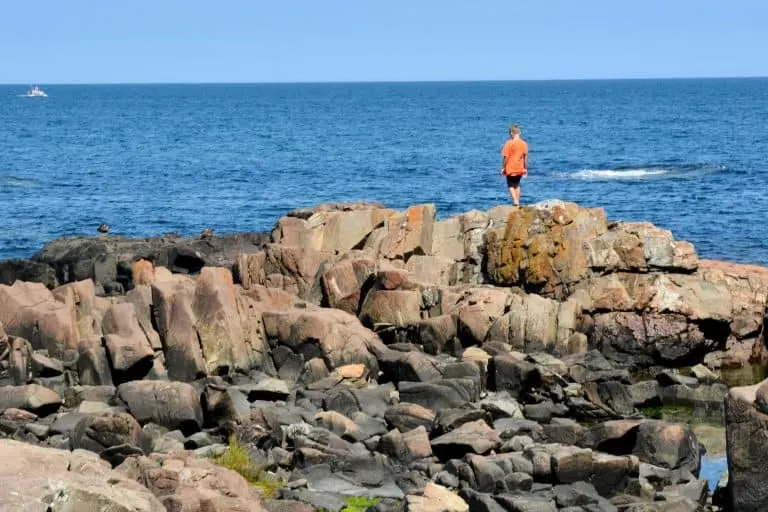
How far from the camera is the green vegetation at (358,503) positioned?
22.2 m

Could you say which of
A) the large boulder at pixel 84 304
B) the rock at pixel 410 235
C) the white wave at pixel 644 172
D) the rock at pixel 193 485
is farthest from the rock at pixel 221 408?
the white wave at pixel 644 172

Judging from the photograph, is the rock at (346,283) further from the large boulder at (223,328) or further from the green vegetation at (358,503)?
the green vegetation at (358,503)

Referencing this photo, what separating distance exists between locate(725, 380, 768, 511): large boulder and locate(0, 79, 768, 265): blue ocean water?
30173 mm

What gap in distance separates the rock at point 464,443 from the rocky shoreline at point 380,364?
6cm

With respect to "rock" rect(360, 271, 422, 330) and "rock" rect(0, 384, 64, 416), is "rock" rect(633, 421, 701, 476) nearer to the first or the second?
"rock" rect(360, 271, 422, 330)

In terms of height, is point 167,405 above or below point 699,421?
above

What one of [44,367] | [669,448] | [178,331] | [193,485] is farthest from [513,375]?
[193,485]

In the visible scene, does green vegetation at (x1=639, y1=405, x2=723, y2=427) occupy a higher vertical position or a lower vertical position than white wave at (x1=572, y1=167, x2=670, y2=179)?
higher

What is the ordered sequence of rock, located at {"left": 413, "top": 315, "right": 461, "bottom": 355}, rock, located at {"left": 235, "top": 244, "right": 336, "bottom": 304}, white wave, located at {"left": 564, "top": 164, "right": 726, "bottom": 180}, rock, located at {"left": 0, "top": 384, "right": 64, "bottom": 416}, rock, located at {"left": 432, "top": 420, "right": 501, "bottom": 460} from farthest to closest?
white wave, located at {"left": 564, "top": 164, "right": 726, "bottom": 180} < rock, located at {"left": 235, "top": 244, "right": 336, "bottom": 304} < rock, located at {"left": 413, "top": 315, "right": 461, "bottom": 355} < rock, located at {"left": 0, "top": 384, "right": 64, "bottom": 416} < rock, located at {"left": 432, "top": 420, "right": 501, "bottom": 460}

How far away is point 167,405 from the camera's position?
26828 millimetres

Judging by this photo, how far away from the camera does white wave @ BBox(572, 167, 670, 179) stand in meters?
85.6

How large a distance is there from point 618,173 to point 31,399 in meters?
64.6

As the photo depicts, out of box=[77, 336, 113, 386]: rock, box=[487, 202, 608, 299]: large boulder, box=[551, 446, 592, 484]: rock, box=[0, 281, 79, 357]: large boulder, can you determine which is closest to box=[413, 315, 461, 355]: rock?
box=[487, 202, 608, 299]: large boulder

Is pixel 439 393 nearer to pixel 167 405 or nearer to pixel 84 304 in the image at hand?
pixel 167 405
